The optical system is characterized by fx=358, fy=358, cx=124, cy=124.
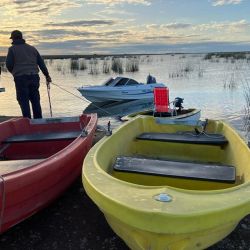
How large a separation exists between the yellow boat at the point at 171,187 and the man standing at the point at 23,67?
3089mm

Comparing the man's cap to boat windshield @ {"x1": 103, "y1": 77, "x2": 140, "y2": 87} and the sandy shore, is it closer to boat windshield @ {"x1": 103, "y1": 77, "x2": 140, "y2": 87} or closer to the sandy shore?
the sandy shore

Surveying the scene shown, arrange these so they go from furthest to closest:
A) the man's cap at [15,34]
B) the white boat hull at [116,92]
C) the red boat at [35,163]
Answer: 1. the white boat hull at [116,92]
2. the man's cap at [15,34]
3. the red boat at [35,163]

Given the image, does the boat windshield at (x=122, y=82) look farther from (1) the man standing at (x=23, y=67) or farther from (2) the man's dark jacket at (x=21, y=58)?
(2) the man's dark jacket at (x=21, y=58)

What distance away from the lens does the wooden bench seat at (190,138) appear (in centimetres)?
488

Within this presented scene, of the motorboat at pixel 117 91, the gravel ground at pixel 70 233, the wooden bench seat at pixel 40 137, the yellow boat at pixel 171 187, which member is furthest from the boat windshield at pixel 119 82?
the gravel ground at pixel 70 233

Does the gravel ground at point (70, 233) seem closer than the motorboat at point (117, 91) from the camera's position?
Yes

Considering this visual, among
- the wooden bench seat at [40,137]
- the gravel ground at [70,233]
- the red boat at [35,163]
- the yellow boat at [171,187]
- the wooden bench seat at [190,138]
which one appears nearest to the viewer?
the yellow boat at [171,187]

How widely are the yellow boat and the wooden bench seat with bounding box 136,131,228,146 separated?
14 mm

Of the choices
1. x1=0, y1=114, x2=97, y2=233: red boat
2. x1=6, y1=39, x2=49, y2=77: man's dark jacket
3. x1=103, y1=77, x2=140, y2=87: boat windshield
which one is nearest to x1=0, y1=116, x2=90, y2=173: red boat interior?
x1=0, y1=114, x2=97, y2=233: red boat

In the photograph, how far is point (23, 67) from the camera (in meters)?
7.38

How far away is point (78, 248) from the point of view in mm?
3748

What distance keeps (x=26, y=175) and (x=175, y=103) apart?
5.52 meters

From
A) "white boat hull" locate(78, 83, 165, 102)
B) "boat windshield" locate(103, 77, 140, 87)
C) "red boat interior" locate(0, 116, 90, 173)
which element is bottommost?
"white boat hull" locate(78, 83, 165, 102)

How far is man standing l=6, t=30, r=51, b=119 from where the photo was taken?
7.31 metres
